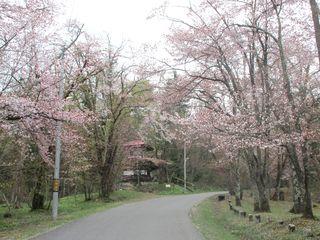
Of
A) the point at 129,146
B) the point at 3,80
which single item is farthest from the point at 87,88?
the point at 3,80

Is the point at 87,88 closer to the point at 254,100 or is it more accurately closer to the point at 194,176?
the point at 254,100

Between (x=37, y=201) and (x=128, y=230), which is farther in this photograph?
(x=37, y=201)

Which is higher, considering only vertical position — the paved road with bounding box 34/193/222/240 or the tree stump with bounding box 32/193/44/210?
the tree stump with bounding box 32/193/44/210

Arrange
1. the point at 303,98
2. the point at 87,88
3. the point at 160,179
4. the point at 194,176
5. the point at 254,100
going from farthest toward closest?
the point at 194,176 < the point at 160,179 < the point at 87,88 < the point at 254,100 < the point at 303,98

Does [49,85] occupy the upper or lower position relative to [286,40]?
lower

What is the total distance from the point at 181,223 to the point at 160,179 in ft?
123

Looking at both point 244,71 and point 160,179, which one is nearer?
point 244,71

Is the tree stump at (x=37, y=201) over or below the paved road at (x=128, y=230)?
over

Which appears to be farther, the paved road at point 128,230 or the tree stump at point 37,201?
the tree stump at point 37,201

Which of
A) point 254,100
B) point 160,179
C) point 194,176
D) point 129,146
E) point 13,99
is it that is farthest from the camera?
point 194,176

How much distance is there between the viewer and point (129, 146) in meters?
41.0

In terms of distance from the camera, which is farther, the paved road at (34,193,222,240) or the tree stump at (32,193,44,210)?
the tree stump at (32,193,44,210)

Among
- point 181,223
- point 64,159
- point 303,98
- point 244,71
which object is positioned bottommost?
point 181,223

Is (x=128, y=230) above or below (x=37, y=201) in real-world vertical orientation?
below
